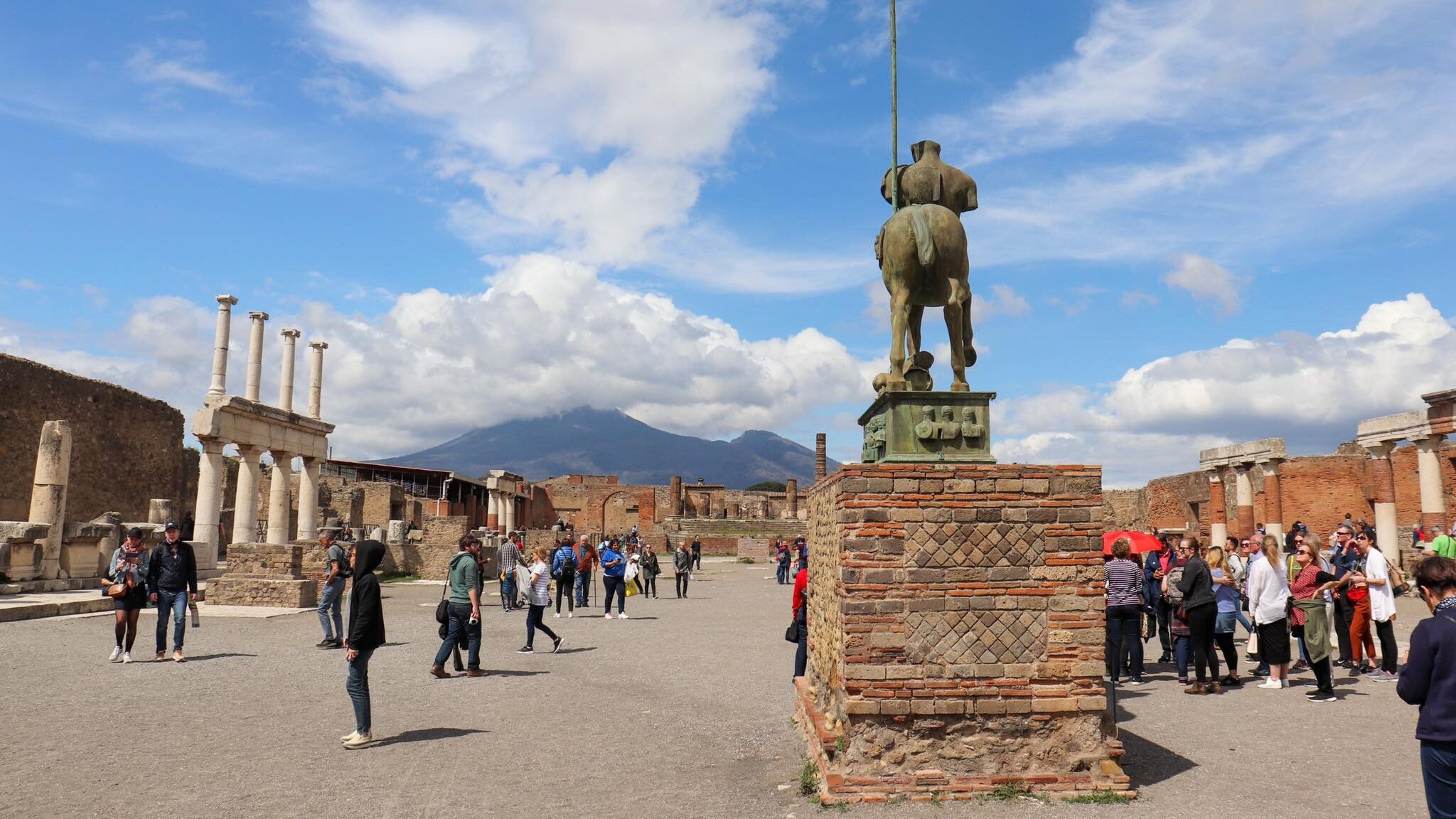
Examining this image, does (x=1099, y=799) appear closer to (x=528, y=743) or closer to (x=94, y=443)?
(x=528, y=743)

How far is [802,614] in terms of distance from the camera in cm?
858

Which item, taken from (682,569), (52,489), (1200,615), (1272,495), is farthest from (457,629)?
(1272,495)

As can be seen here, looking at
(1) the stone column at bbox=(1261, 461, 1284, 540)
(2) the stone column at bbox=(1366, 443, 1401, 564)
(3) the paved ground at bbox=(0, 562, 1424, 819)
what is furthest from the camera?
(1) the stone column at bbox=(1261, 461, 1284, 540)

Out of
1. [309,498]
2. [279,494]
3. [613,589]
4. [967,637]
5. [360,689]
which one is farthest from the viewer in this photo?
[309,498]

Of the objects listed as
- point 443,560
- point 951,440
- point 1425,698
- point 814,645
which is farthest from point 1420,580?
point 443,560

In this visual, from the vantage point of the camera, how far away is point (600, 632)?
49.2 ft

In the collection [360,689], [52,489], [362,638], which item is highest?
[52,489]

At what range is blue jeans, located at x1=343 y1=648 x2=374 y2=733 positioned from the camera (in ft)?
23.3

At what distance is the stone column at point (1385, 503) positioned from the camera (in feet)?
73.8

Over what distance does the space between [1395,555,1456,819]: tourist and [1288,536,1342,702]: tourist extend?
5.66 m

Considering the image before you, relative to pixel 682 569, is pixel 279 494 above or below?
above

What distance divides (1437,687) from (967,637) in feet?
7.94

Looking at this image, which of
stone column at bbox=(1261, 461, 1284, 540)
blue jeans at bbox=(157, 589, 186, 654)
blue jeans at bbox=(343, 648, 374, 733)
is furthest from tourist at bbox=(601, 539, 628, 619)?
stone column at bbox=(1261, 461, 1284, 540)

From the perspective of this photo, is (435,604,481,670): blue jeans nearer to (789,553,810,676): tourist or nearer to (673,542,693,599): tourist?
(789,553,810,676): tourist
